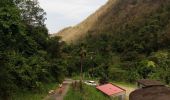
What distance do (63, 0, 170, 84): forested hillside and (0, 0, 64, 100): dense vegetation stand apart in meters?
5.88

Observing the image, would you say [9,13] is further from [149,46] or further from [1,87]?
[149,46]

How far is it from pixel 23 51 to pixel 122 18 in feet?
216

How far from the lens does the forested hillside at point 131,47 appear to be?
2726 inches

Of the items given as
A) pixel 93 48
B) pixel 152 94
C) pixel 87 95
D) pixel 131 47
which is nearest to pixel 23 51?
pixel 87 95

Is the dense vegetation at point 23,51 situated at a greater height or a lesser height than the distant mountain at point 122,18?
lesser

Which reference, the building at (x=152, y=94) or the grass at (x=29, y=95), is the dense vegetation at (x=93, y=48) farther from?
the building at (x=152, y=94)

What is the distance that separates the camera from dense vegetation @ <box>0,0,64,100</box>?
32719mm

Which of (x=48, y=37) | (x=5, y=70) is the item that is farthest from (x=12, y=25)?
(x=48, y=37)

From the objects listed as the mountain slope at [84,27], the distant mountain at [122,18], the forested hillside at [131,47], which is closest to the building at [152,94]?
the forested hillside at [131,47]

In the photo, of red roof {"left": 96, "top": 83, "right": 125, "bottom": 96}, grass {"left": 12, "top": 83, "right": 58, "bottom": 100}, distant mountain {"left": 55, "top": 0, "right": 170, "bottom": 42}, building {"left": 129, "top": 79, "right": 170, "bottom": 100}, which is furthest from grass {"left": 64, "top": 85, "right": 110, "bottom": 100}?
distant mountain {"left": 55, "top": 0, "right": 170, "bottom": 42}

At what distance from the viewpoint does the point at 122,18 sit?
364 feet

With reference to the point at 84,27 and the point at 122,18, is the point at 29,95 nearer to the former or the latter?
the point at 122,18

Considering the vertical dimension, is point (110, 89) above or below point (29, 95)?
above

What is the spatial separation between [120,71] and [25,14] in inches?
829
